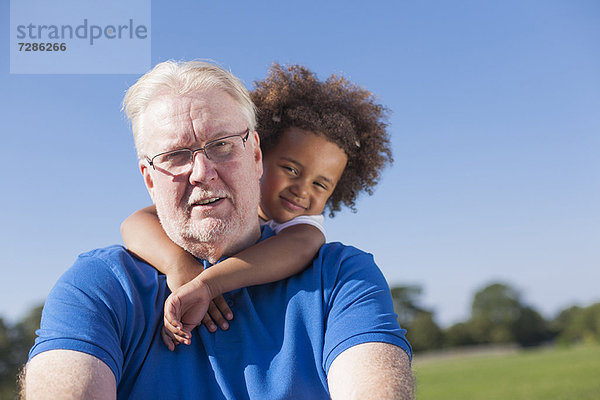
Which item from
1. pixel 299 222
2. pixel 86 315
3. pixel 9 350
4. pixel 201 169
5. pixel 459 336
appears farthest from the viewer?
pixel 459 336

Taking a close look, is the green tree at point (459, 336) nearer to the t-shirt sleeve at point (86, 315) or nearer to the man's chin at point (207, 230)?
the man's chin at point (207, 230)

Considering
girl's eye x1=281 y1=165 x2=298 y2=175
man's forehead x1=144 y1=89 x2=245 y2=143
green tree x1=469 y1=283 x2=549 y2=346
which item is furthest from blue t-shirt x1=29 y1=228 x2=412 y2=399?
green tree x1=469 y1=283 x2=549 y2=346

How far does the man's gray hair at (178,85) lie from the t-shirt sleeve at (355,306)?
0.78 meters

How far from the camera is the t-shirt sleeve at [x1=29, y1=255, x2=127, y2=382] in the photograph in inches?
76.7

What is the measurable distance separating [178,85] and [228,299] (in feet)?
3.06

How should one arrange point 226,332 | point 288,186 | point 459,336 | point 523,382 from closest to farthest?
point 226,332 → point 288,186 → point 523,382 → point 459,336

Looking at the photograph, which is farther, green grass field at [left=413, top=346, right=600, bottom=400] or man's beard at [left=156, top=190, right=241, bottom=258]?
green grass field at [left=413, top=346, right=600, bottom=400]

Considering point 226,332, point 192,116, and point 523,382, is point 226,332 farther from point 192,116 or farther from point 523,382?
point 523,382

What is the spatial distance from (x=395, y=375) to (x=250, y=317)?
0.63 meters

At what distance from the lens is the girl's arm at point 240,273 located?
2.12 m

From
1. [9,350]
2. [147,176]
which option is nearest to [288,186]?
[147,176]

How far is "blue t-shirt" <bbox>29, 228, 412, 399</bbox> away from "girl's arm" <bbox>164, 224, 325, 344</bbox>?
0.08m

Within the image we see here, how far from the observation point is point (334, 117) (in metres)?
3.38

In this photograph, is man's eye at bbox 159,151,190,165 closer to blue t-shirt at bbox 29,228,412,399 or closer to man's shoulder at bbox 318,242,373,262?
blue t-shirt at bbox 29,228,412,399
